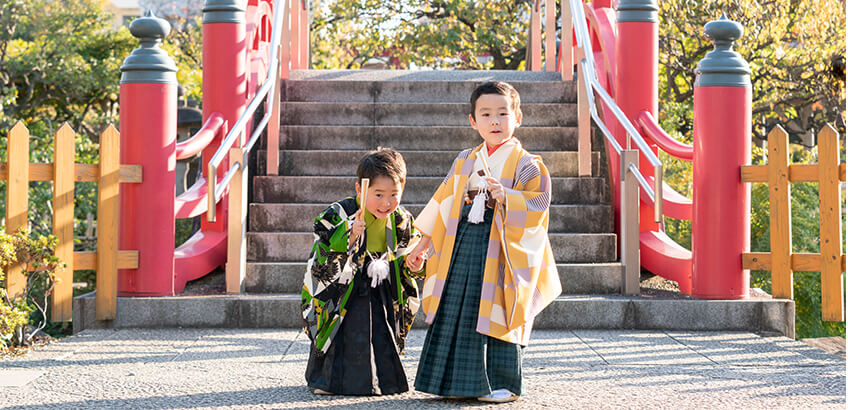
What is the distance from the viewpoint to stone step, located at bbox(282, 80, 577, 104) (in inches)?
302

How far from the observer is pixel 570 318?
523 cm

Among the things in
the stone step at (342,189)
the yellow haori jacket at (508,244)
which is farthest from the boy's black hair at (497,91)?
the stone step at (342,189)

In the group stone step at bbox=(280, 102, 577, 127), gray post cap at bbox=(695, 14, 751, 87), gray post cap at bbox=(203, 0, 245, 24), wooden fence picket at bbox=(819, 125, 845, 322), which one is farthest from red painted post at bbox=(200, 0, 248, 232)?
Answer: wooden fence picket at bbox=(819, 125, 845, 322)

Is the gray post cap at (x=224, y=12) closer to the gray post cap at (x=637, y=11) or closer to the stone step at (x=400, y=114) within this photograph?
the stone step at (x=400, y=114)

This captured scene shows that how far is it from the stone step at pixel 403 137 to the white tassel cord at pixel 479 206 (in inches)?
143

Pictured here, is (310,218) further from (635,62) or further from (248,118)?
(635,62)

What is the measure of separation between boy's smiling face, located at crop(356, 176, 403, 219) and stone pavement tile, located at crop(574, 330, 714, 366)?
1374mm

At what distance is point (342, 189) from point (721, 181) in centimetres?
257

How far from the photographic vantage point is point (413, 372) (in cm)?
400

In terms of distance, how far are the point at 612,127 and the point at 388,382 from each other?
372 cm

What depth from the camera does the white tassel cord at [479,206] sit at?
345cm

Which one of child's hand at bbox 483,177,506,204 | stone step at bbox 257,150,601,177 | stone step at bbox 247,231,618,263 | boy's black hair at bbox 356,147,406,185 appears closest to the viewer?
child's hand at bbox 483,177,506,204

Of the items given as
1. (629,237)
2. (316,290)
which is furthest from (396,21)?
(316,290)

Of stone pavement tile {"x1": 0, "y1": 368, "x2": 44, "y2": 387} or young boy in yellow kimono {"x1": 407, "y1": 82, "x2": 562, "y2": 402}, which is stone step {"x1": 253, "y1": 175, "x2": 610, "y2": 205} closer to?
stone pavement tile {"x1": 0, "y1": 368, "x2": 44, "y2": 387}
